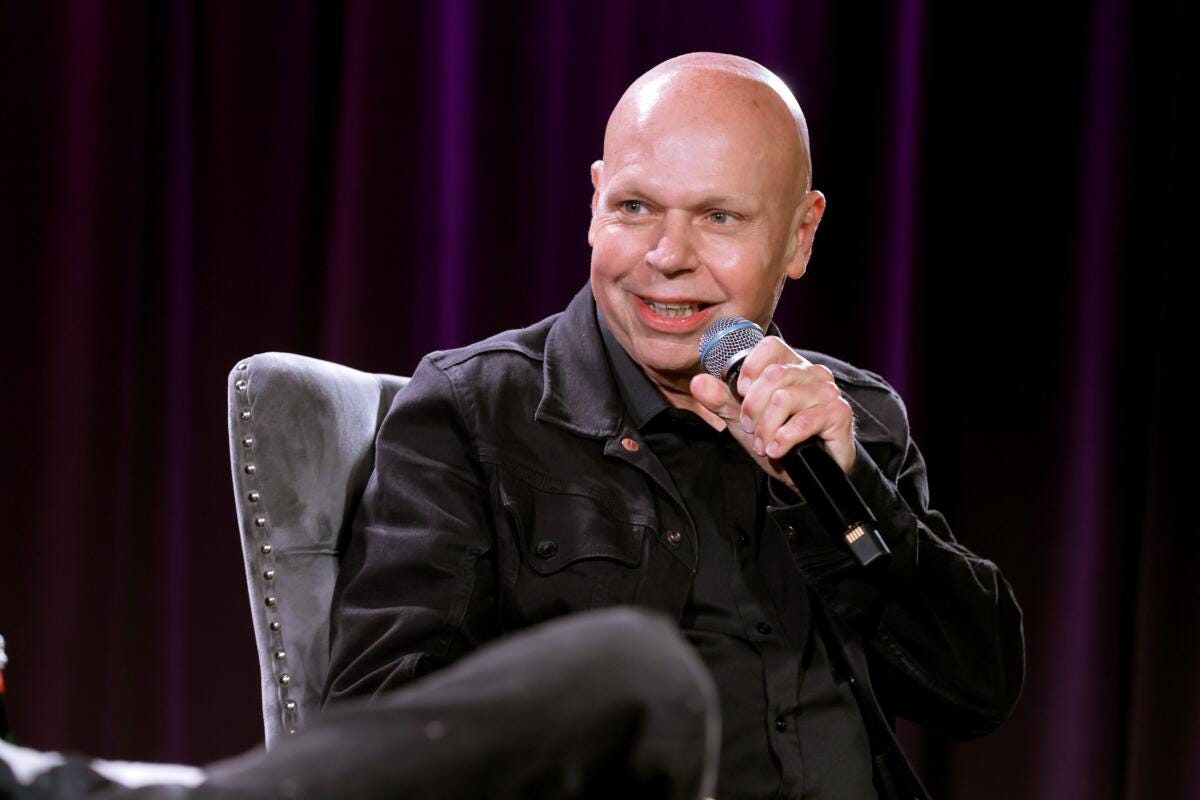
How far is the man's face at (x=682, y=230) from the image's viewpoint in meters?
1.58

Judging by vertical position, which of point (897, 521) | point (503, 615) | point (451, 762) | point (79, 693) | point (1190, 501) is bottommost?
point (79, 693)

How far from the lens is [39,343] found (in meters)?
2.46

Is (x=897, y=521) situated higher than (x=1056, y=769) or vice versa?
(x=897, y=521)

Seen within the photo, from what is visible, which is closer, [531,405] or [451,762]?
[451,762]

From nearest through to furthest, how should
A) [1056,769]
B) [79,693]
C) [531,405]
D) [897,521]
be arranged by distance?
[897,521], [531,405], [79,693], [1056,769]

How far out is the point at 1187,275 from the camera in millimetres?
2562

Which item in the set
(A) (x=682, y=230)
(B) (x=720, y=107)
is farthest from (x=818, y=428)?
(B) (x=720, y=107)

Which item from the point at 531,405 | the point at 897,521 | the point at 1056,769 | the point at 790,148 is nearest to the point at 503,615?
the point at 531,405

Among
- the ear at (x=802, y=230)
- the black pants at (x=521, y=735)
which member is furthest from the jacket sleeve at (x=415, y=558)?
the black pants at (x=521, y=735)

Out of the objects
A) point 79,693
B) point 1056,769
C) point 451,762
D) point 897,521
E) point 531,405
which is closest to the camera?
point 451,762

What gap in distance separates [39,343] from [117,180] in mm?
326

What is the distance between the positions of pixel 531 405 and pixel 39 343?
4.18 ft

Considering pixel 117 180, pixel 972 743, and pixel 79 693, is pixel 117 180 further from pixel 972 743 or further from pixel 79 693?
pixel 972 743

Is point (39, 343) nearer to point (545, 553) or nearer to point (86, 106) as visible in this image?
point (86, 106)
